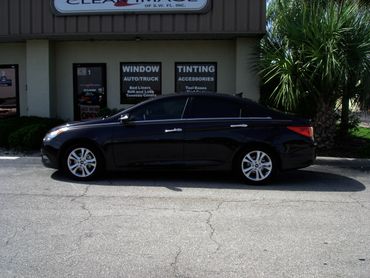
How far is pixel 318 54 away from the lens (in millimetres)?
10086

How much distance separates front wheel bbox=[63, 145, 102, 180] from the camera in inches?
322

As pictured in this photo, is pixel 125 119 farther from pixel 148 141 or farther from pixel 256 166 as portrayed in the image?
pixel 256 166

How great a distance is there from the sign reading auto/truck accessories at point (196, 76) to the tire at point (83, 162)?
586cm

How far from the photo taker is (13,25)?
12.7 metres

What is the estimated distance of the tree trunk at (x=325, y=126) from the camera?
11.1 m

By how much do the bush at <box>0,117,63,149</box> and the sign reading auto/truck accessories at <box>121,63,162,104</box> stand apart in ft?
7.71

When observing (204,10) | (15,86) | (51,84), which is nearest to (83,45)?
(51,84)

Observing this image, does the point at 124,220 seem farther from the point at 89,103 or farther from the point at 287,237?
the point at 89,103

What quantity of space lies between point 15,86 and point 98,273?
11.4 meters

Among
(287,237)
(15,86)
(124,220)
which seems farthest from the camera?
(15,86)

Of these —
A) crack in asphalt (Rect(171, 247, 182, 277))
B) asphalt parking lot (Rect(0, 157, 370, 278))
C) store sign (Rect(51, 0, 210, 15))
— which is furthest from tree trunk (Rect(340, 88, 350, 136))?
crack in asphalt (Rect(171, 247, 182, 277))

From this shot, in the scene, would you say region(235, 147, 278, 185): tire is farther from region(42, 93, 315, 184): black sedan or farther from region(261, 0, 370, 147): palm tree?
region(261, 0, 370, 147): palm tree

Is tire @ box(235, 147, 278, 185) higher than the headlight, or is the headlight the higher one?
the headlight

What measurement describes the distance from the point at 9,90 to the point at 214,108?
8553mm
